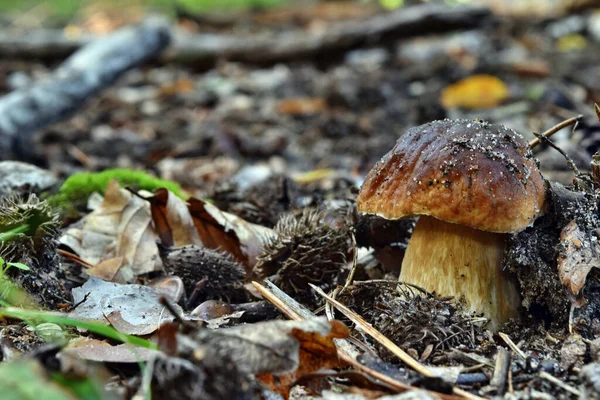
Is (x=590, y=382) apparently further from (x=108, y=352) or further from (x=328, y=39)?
(x=328, y=39)

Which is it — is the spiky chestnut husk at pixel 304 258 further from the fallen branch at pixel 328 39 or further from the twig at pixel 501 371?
the fallen branch at pixel 328 39

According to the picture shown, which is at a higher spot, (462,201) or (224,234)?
(462,201)

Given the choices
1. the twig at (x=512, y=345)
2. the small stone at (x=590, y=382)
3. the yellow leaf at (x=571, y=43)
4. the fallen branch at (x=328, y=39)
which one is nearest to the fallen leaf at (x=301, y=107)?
the fallen branch at (x=328, y=39)

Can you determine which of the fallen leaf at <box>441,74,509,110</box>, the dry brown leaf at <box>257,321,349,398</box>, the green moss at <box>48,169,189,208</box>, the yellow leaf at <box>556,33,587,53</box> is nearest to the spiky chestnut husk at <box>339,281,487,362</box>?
the dry brown leaf at <box>257,321,349,398</box>

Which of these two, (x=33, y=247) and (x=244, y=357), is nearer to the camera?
(x=244, y=357)

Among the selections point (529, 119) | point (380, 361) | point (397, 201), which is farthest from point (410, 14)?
point (380, 361)

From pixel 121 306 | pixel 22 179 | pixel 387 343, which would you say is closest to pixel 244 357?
pixel 387 343

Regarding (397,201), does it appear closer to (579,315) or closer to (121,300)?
(579,315)

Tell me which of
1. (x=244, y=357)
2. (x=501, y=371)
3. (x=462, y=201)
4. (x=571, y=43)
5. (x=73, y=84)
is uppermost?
(x=571, y=43)
